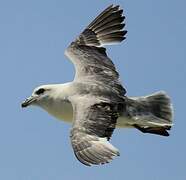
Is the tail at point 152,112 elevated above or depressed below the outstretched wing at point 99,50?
below

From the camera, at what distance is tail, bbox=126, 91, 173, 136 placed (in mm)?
14852

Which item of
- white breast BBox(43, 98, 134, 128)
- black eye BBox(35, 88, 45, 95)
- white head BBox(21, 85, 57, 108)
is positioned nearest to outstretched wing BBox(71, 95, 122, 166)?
white breast BBox(43, 98, 134, 128)

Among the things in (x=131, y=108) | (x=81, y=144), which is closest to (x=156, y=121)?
(x=131, y=108)

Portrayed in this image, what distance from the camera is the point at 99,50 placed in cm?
1681

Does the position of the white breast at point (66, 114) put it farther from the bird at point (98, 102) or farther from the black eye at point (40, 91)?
the black eye at point (40, 91)

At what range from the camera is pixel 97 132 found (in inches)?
525

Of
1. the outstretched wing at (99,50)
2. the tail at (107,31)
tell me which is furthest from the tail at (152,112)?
the tail at (107,31)

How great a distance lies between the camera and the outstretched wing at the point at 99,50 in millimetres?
15594

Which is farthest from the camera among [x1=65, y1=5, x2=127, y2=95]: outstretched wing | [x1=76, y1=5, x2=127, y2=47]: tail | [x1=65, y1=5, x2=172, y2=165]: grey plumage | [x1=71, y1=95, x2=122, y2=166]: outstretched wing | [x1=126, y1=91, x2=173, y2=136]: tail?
[x1=76, y1=5, x2=127, y2=47]: tail

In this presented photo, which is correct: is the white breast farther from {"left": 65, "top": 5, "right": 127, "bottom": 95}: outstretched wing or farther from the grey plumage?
{"left": 65, "top": 5, "right": 127, "bottom": 95}: outstretched wing

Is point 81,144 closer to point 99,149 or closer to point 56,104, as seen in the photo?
point 99,149

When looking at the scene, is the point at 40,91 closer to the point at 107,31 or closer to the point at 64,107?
the point at 64,107

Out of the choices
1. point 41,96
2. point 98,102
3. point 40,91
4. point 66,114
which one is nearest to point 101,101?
point 98,102

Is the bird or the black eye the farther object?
the black eye
